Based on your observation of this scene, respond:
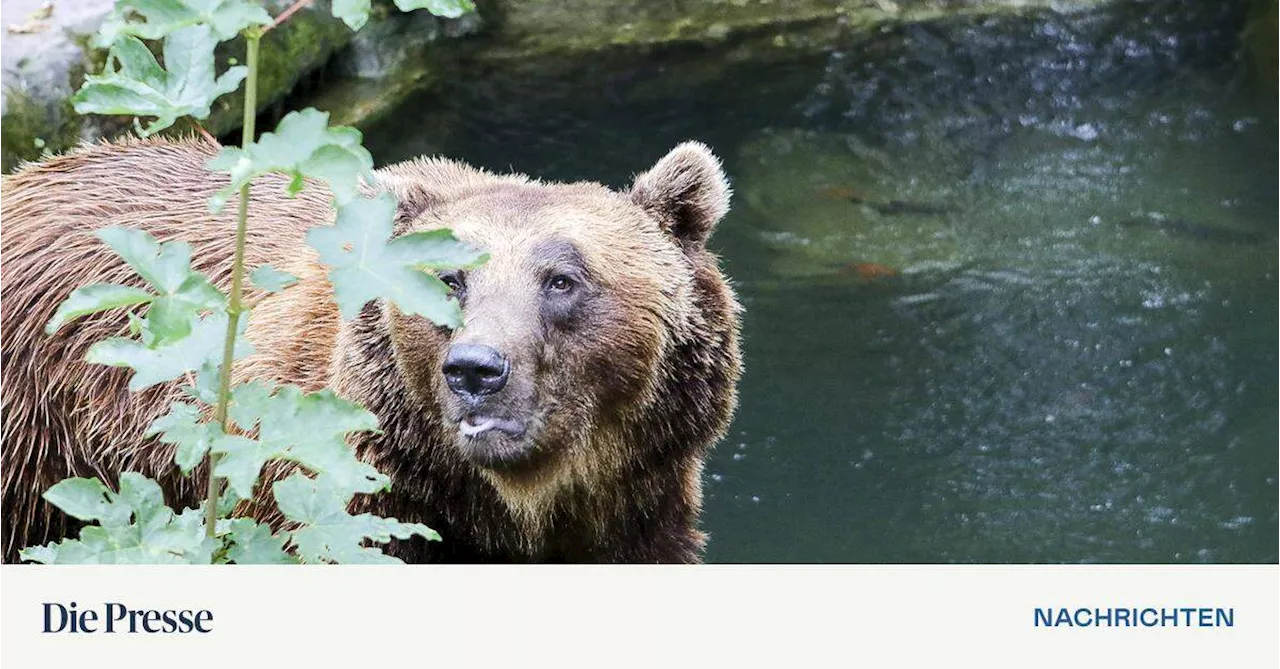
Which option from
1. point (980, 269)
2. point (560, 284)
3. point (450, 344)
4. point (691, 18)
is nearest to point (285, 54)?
point (691, 18)

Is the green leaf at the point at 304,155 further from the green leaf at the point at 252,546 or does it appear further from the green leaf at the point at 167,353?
the green leaf at the point at 252,546

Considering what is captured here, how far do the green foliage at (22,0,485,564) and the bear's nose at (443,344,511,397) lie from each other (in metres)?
0.93

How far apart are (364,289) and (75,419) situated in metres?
2.41

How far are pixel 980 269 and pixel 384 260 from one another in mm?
6461

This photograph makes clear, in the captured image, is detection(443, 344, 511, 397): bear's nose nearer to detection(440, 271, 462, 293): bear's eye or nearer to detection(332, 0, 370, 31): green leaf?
detection(440, 271, 462, 293): bear's eye

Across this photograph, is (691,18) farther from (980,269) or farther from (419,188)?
(419,188)

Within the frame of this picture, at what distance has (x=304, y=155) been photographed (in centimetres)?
249

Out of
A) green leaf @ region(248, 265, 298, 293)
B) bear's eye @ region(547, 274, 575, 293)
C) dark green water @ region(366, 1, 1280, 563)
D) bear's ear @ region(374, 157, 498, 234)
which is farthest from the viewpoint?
dark green water @ region(366, 1, 1280, 563)

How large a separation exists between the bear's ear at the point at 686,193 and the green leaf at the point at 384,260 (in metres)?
1.86

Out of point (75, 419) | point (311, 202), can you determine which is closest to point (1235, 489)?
point (311, 202)

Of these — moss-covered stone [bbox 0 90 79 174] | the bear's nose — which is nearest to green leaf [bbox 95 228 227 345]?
the bear's nose

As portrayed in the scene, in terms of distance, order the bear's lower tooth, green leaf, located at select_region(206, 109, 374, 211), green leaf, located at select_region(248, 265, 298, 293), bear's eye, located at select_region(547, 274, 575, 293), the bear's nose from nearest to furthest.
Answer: green leaf, located at select_region(206, 109, 374, 211) → green leaf, located at select_region(248, 265, 298, 293) → the bear's nose → the bear's lower tooth → bear's eye, located at select_region(547, 274, 575, 293)

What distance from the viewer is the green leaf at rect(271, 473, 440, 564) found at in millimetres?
2771
